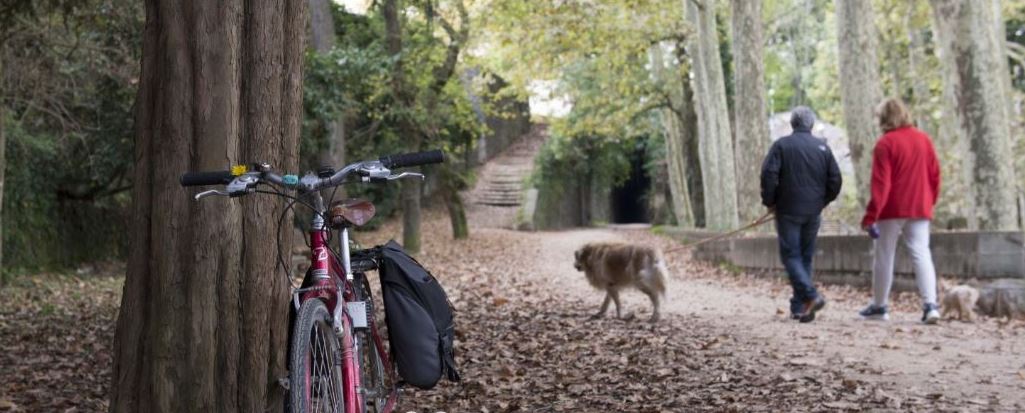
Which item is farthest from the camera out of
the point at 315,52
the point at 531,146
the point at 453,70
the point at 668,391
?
the point at 531,146

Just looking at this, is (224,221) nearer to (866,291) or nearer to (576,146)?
(866,291)

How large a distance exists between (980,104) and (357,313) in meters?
12.5

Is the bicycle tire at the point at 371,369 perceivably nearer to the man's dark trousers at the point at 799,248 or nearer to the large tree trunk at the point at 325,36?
the man's dark trousers at the point at 799,248

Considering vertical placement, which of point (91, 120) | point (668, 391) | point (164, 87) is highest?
point (91, 120)

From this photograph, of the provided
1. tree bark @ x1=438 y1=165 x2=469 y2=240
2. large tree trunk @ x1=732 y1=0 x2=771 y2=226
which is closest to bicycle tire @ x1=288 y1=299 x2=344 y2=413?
large tree trunk @ x1=732 y1=0 x2=771 y2=226

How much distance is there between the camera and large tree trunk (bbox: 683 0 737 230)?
26.9 m

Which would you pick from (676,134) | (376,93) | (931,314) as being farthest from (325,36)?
(676,134)

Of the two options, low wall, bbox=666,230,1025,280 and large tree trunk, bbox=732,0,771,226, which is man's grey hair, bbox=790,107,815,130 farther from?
large tree trunk, bbox=732,0,771,226

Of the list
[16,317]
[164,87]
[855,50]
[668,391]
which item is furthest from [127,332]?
[855,50]

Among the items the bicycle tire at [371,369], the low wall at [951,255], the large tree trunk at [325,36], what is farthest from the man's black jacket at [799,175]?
the large tree trunk at [325,36]

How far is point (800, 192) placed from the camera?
10.8 metres

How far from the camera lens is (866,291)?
48.0ft

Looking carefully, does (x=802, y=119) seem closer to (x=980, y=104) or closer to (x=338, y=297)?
(x=980, y=104)

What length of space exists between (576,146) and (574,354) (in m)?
33.8
